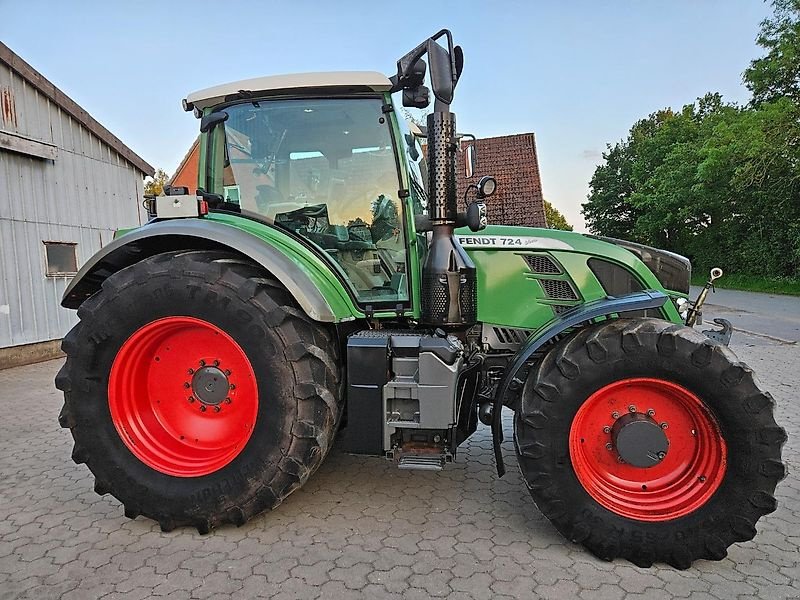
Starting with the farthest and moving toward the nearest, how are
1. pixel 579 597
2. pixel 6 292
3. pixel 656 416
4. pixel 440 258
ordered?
1. pixel 6 292
2. pixel 440 258
3. pixel 656 416
4. pixel 579 597

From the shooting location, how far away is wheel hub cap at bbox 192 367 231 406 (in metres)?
2.96

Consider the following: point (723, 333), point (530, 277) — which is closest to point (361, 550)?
point (530, 277)

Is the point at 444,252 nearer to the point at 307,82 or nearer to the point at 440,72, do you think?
the point at 440,72

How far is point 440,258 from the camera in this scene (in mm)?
2922

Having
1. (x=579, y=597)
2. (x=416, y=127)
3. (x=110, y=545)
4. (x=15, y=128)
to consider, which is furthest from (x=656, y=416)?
(x=15, y=128)

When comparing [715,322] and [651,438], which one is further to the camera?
[715,322]

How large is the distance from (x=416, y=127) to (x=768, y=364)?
640 cm

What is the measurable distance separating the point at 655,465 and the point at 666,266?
1.25 metres

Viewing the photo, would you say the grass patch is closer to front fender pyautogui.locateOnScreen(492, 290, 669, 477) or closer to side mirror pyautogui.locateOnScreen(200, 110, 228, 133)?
front fender pyautogui.locateOnScreen(492, 290, 669, 477)

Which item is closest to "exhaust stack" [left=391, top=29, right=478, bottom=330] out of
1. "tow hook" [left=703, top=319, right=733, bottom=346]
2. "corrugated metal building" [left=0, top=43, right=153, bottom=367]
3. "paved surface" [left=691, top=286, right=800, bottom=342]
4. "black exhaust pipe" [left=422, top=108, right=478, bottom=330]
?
"black exhaust pipe" [left=422, top=108, right=478, bottom=330]

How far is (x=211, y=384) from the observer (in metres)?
2.96

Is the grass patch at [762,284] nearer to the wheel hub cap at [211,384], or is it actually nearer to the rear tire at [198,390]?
the rear tire at [198,390]

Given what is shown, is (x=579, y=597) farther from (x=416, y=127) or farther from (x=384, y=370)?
(x=416, y=127)

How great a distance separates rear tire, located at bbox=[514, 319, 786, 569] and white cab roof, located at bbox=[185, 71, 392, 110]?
5.72 feet
